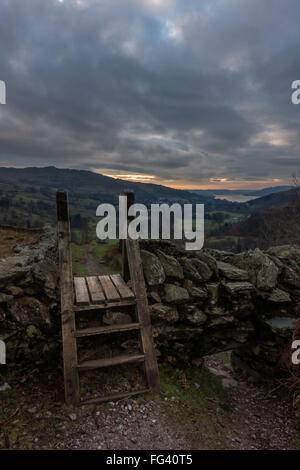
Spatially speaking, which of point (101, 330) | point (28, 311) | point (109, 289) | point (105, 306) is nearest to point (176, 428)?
point (101, 330)

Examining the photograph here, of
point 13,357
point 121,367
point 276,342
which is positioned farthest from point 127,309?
point 276,342

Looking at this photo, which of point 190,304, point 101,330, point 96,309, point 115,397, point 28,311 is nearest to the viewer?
Answer: point 115,397

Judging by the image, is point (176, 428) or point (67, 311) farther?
point (67, 311)

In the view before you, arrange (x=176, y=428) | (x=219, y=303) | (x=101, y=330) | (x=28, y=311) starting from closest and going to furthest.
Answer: (x=176, y=428) → (x=101, y=330) → (x=28, y=311) → (x=219, y=303)

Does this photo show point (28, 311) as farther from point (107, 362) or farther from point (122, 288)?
point (122, 288)

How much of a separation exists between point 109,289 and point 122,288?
11.2 inches

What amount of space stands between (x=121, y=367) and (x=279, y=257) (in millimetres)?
5755

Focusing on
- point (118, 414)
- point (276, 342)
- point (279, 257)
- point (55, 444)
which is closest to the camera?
point (55, 444)

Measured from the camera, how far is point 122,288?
5402 mm

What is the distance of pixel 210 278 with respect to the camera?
6.54m

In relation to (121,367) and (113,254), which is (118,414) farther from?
(113,254)

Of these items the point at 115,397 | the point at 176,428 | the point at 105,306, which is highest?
the point at 105,306

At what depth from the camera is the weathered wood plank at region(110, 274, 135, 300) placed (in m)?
4.92

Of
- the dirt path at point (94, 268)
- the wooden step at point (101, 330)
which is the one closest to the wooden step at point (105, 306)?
→ the wooden step at point (101, 330)
